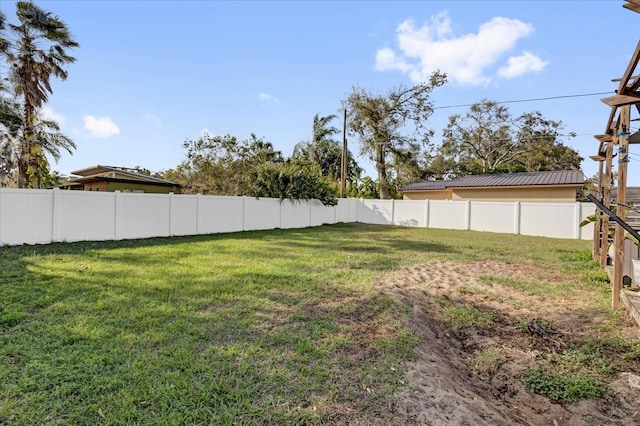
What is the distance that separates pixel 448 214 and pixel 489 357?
594 inches

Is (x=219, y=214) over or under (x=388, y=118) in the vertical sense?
under

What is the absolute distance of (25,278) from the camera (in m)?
4.94

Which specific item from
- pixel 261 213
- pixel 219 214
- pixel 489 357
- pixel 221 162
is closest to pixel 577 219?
pixel 261 213

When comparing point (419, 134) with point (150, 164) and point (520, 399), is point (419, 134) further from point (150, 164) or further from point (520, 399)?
point (520, 399)

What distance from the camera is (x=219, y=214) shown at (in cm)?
1215

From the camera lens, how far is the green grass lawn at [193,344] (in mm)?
2084

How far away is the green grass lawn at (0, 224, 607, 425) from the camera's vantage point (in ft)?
6.84

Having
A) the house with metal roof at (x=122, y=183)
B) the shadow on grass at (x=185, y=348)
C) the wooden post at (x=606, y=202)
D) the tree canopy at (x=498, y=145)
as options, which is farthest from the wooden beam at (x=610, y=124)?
the tree canopy at (x=498, y=145)

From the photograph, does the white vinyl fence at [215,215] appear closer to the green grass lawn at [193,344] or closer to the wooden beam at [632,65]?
the green grass lawn at [193,344]

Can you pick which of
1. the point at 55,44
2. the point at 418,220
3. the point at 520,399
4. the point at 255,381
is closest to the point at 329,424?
the point at 255,381

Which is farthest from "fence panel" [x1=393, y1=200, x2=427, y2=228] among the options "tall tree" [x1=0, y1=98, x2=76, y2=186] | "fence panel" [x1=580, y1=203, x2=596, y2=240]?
"tall tree" [x1=0, y1=98, x2=76, y2=186]

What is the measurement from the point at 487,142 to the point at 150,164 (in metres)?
28.5

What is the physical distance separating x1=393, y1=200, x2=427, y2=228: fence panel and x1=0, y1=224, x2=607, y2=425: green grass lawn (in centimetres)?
1293

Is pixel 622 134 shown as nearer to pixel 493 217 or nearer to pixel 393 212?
pixel 493 217
